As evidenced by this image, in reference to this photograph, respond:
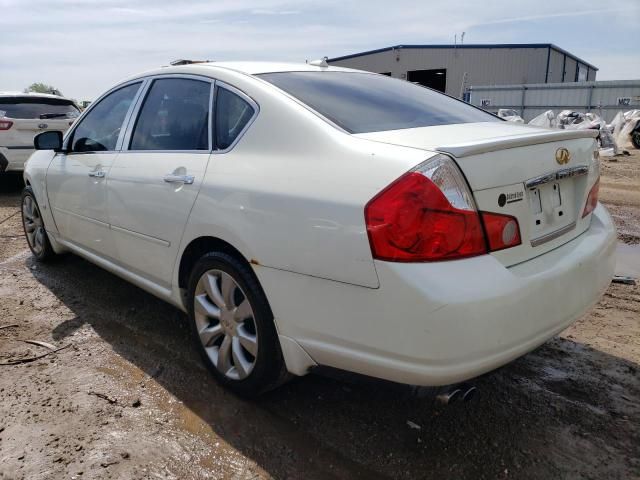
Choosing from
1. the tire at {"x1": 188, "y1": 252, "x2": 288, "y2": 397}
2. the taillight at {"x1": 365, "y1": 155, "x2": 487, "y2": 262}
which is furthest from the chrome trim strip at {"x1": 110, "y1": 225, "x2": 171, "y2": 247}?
the taillight at {"x1": 365, "y1": 155, "x2": 487, "y2": 262}

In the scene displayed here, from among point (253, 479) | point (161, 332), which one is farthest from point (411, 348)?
point (161, 332)

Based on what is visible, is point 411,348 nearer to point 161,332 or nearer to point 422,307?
point 422,307

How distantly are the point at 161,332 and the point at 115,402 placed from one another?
85 centimetres

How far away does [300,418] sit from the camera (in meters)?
2.66

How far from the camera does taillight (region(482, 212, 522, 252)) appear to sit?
6.65ft

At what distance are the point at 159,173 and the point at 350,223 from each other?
146cm

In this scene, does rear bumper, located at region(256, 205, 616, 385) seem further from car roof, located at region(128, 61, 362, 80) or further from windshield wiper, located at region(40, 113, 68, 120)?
windshield wiper, located at region(40, 113, 68, 120)

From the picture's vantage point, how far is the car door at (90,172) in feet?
11.9

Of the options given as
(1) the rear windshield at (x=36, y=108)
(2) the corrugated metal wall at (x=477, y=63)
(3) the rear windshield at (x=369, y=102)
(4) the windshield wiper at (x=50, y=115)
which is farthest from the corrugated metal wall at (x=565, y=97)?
(3) the rear windshield at (x=369, y=102)

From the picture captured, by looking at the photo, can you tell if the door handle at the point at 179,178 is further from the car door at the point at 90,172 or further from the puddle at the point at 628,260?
the puddle at the point at 628,260

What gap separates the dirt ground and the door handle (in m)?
1.08

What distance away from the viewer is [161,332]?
3.64 meters

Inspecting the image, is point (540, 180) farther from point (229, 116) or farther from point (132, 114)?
point (132, 114)

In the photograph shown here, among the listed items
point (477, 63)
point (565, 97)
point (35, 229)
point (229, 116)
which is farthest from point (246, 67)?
point (477, 63)
